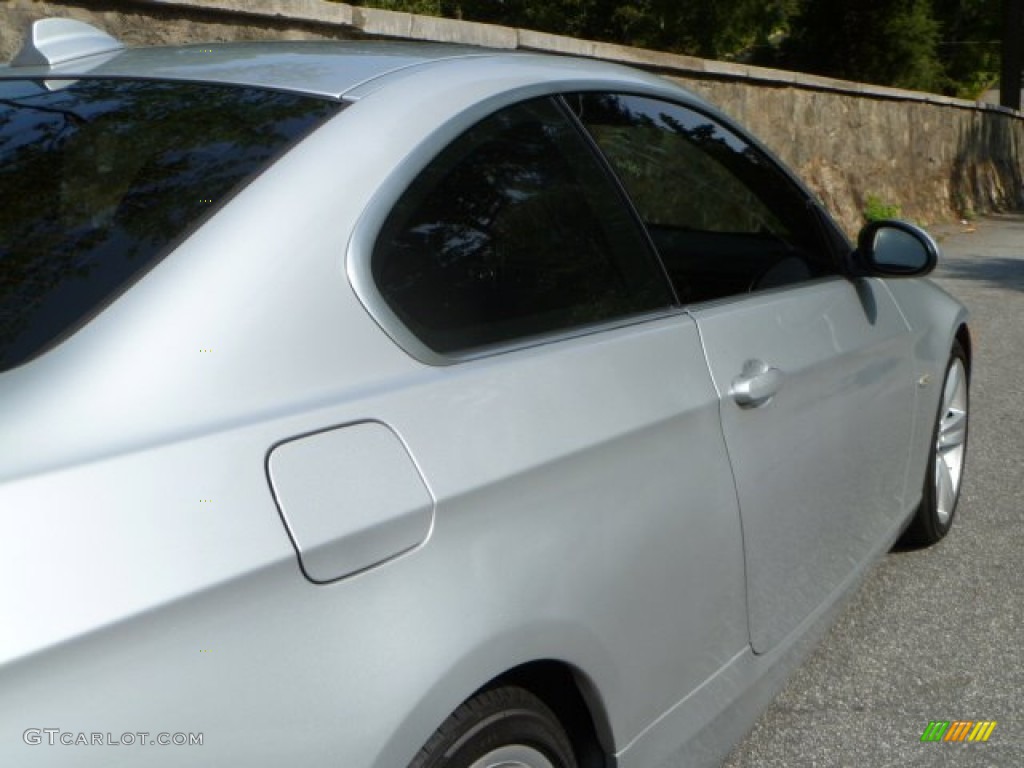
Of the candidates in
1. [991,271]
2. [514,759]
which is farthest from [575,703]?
[991,271]

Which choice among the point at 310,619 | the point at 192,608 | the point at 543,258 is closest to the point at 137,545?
the point at 192,608

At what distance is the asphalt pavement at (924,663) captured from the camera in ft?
11.0

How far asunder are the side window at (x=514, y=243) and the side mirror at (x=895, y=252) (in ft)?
3.57

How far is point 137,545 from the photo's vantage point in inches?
58.5

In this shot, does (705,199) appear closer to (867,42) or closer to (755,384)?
(755,384)

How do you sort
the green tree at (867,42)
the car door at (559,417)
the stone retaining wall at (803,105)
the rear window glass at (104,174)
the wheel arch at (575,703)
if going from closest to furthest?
the rear window glass at (104,174), the car door at (559,417), the wheel arch at (575,703), the stone retaining wall at (803,105), the green tree at (867,42)

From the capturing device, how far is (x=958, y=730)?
3.46 meters

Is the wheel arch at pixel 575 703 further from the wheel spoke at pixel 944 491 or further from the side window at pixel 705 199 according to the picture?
the wheel spoke at pixel 944 491

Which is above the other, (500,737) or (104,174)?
(104,174)

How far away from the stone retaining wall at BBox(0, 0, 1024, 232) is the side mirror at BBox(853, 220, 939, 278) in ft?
11.8

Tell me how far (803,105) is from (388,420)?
42.2ft

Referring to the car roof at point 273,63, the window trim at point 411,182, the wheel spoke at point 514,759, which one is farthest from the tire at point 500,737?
the car roof at point 273,63

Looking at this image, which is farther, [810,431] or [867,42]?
[867,42]

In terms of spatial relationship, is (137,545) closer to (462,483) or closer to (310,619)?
(310,619)
